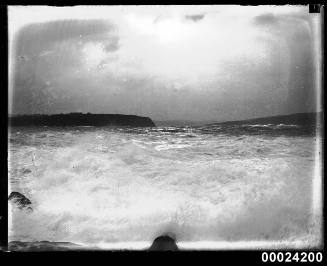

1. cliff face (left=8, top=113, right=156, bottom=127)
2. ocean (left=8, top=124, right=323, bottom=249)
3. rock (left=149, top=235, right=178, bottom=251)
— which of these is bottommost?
rock (left=149, top=235, right=178, bottom=251)

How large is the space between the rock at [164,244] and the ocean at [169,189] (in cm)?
4

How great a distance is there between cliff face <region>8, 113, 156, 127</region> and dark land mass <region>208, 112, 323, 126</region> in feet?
2.07

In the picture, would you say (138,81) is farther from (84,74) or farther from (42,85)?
(42,85)

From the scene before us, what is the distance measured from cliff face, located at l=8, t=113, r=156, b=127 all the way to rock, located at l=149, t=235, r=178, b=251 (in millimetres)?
837

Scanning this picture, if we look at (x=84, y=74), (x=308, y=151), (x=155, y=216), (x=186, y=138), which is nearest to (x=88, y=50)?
(x=84, y=74)

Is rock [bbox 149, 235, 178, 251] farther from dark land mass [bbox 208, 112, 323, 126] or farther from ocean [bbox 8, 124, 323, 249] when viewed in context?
dark land mass [bbox 208, 112, 323, 126]

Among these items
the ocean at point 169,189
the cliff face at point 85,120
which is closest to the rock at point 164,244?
the ocean at point 169,189

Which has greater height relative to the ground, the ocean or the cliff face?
the cliff face

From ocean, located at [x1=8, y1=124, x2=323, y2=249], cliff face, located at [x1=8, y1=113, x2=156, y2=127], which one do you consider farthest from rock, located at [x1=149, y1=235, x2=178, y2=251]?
cliff face, located at [x1=8, y1=113, x2=156, y2=127]

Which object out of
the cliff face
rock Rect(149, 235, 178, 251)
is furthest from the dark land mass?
rock Rect(149, 235, 178, 251)

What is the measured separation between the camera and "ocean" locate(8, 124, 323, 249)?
7.88ft

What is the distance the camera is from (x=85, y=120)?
8.20 ft

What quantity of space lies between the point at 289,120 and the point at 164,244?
130 centimetres

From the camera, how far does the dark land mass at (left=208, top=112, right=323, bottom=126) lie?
2457 mm
